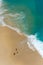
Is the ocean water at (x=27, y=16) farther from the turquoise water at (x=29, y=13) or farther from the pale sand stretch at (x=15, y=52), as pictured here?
the pale sand stretch at (x=15, y=52)

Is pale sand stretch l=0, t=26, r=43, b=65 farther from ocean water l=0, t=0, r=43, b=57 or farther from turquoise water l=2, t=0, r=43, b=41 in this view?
turquoise water l=2, t=0, r=43, b=41

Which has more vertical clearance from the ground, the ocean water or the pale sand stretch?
the ocean water

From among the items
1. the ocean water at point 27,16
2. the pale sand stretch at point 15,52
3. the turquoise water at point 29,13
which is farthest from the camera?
the turquoise water at point 29,13

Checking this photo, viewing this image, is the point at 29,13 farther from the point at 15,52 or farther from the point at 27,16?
the point at 15,52

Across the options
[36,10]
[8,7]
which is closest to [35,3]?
[36,10]

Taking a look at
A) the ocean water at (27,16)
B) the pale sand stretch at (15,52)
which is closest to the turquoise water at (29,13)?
the ocean water at (27,16)

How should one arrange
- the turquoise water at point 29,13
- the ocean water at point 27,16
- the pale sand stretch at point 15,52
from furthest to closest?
the turquoise water at point 29,13 < the ocean water at point 27,16 < the pale sand stretch at point 15,52

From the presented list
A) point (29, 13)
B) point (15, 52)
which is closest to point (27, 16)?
point (29, 13)

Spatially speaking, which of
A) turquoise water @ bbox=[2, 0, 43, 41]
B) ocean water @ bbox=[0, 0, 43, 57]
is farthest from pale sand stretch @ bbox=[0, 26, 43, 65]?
turquoise water @ bbox=[2, 0, 43, 41]
